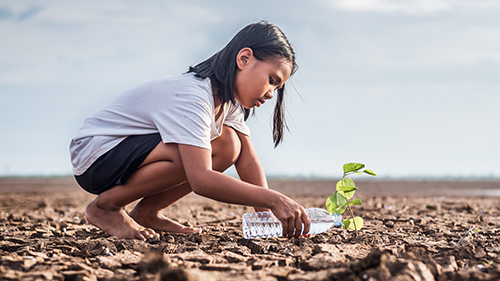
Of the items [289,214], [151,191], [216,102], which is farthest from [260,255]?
[216,102]

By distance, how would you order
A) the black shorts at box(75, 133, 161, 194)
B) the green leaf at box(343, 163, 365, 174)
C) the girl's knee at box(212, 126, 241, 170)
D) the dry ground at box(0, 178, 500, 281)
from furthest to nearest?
the girl's knee at box(212, 126, 241, 170) → the black shorts at box(75, 133, 161, 194) → the green leaf at box(343, 163, 365, 174) → the dry ground at box(0, 178, 500, 281)

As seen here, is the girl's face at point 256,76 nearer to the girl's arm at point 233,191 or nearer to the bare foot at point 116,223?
the girl's arm at point 233,191

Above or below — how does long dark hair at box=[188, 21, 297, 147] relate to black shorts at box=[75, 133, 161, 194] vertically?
above

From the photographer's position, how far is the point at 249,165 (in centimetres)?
283

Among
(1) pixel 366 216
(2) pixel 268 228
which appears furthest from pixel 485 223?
(2) pixel 268 228

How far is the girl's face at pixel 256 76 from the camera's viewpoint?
Result: 92.1 inches

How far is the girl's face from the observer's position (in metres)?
2.34

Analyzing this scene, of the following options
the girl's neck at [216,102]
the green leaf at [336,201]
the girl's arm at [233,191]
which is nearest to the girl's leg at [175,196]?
the girl's neck at [216,102]

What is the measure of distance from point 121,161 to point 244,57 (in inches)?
37.7

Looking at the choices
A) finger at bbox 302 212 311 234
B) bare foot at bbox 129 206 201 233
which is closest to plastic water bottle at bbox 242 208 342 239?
bare foot at bbox 129 206 201 233

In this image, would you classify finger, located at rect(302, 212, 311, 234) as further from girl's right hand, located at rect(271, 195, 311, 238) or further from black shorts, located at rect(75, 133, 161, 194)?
black shorts, located at rect(75, 133, 161, 194)

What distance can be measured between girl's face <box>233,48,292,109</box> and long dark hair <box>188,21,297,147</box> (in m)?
0.04

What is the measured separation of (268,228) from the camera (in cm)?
288

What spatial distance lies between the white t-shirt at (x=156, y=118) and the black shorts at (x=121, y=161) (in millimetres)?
37
